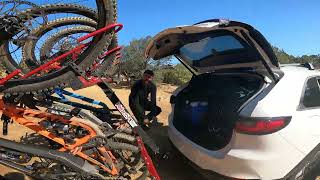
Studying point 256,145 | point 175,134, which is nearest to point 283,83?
point 256,145

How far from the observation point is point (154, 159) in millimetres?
6945

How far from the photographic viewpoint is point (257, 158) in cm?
476

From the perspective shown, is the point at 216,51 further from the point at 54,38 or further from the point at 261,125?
the point at 54,38

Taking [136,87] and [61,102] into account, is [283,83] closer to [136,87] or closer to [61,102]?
[61,102]

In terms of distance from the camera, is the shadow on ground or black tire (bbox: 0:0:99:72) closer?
black tire (bbox: 0:0:99:72)

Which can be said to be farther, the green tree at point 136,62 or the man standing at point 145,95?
the green tree at point 136,62

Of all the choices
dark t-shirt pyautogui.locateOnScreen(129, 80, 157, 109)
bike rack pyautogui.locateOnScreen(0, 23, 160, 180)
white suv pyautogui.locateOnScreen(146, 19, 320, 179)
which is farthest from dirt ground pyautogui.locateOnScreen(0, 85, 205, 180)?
bike rack pyautogui.locateOnScreen(0, 23, 160, 180)

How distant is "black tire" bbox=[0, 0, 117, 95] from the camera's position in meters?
4.40

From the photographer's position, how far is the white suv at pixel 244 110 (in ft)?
15.7

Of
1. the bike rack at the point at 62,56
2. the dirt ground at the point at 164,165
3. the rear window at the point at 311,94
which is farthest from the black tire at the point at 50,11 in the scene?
the rear window at the point at 311,94

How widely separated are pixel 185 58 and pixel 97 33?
7.92ft

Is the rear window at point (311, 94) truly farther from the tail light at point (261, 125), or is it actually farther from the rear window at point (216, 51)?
the rear window at point (216, 51)

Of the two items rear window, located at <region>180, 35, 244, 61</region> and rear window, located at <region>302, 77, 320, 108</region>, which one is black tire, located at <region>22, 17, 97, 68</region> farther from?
rear window, located at <region>302, 77, 320, 108</region>

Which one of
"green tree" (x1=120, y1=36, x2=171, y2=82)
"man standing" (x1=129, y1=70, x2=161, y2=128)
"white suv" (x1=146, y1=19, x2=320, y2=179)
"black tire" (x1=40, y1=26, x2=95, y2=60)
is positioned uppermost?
"black tire" (x1=40, y1=26, x2=95, y2=60)
